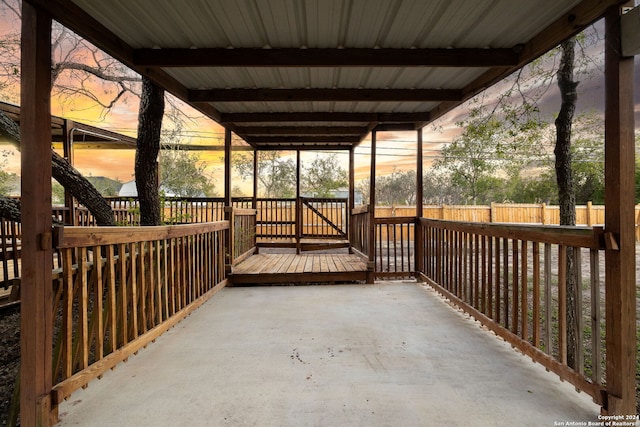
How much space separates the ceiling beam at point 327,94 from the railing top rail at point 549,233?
5.14 feet

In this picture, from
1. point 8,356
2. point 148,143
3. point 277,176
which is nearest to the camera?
point 8,356

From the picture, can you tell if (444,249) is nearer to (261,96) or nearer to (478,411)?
(478,411)

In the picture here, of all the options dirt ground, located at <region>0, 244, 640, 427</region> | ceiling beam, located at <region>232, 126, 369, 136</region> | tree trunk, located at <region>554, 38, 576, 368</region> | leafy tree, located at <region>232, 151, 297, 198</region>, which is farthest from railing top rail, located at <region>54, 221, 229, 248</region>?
leafy tree, located at <region>232, 151, 297, 198</region>

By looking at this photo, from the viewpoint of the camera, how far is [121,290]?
2502 millimetres

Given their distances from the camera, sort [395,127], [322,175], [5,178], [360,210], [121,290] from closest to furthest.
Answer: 1. [121,290]
2. [395,127]
3. [360,210]
4. [5,178]
5. [322,175]

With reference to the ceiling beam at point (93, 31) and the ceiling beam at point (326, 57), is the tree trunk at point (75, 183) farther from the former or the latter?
the ceiling beam at point (326, 57)

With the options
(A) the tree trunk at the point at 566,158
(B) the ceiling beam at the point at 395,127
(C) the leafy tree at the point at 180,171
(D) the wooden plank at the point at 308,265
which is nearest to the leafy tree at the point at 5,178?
(C) the leafy tree at the point at 180,171

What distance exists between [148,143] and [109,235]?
108 inches

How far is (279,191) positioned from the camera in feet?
70.2

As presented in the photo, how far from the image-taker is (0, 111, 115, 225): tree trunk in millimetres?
3936

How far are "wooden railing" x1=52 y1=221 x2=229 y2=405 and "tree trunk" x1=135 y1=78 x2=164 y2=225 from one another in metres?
1.07

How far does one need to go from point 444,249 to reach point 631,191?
8.78ft

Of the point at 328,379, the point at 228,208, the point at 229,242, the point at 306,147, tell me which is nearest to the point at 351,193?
the point at 306,147

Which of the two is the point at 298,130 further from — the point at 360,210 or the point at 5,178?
the point at 5,178
